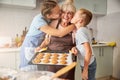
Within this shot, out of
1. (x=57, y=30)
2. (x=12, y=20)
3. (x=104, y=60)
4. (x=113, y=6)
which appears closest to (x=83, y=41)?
(x=57, y=30)

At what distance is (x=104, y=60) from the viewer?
2619mm

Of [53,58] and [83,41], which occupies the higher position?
[83,41]

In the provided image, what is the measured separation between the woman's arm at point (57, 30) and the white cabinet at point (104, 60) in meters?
1.06

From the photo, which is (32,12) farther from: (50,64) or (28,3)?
(50,64)

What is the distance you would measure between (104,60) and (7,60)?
1630mm

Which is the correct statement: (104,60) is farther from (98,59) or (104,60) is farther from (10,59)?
(10,59)

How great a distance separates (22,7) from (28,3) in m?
0.19

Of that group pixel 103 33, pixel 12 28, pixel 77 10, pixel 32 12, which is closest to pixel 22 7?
pixel 32 12

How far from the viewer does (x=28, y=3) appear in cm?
175

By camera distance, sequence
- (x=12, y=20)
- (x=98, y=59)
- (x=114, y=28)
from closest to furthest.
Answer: (x=12, y=20) < (x=98, y=59) < (x=114, y=28)

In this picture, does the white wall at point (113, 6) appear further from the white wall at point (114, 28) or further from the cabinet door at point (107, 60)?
the cabinet door at point (107, 60)

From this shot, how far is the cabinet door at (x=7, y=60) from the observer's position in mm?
1631

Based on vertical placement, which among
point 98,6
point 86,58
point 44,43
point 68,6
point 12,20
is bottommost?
point 86,58

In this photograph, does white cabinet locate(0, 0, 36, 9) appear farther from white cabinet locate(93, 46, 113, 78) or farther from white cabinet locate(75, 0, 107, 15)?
white cabinet locate(93, 46, 113, 78)
